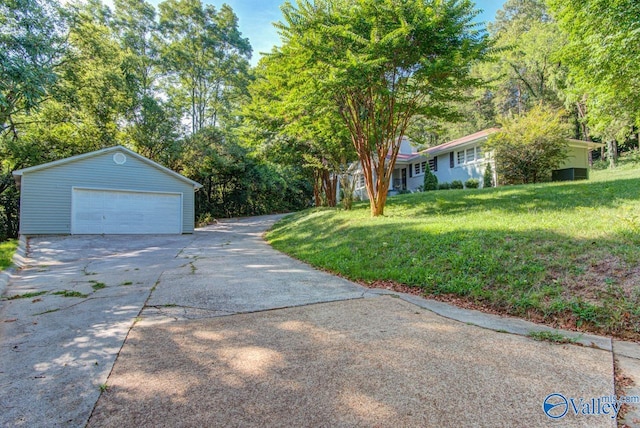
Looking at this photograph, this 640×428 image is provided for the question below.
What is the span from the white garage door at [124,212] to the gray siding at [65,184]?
266 mm

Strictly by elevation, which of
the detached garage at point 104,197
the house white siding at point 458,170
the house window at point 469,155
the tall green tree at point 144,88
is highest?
the tall green tree at point 144,88

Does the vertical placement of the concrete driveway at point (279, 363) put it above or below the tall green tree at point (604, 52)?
below

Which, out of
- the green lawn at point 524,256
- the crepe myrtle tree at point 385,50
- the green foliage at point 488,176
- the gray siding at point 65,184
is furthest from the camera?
the green foliage at point 488,176

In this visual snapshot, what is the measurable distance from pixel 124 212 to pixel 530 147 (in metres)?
17.3

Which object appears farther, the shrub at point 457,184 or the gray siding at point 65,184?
the shrub at point 457,184

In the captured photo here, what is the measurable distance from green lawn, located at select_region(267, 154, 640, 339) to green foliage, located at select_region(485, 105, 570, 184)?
5.62m

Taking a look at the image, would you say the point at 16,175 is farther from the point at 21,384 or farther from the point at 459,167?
the point at 459,167

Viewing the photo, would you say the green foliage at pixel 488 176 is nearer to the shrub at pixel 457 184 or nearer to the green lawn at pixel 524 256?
the shrub at pixel 457 184

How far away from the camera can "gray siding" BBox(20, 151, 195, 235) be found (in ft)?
39.8

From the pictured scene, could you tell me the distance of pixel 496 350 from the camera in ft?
8.45

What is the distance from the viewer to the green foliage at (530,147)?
43.0 ft

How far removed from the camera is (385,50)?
24.1 feet

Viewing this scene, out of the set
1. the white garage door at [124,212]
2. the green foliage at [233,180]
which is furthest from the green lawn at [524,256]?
the green foliage at [233,180]

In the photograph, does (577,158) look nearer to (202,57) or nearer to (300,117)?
(300,117)
